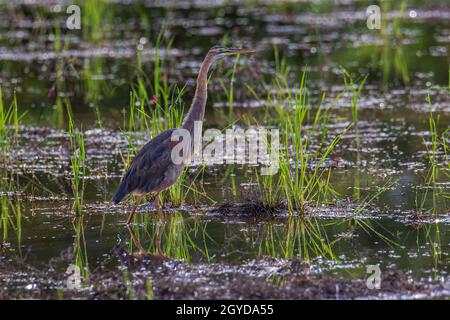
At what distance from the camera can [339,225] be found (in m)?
7.63

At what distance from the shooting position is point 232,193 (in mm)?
8672

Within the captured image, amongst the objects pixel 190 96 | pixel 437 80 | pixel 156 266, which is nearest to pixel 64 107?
pixel 190 96

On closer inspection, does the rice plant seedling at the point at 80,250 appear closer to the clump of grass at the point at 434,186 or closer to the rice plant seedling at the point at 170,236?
the rice plant seedling at the point at 170,236

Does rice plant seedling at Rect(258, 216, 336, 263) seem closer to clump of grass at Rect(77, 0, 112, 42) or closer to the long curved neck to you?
the long curved neck

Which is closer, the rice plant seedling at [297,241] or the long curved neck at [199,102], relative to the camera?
the rice plant seedling at [297,241]

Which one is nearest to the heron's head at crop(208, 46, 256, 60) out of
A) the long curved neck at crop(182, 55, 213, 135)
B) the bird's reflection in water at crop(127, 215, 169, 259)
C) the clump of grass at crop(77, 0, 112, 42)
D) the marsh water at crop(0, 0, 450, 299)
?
the long curved neck at crop(182, 55, 213, 135)

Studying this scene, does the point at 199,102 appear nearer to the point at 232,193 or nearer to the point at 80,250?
the point at 232,193

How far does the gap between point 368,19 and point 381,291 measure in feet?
41.2

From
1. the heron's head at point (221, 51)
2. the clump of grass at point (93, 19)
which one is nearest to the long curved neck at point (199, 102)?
the heron's head at point (221, 51)

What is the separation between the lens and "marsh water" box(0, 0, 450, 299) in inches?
253

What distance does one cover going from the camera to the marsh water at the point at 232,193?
6.42m

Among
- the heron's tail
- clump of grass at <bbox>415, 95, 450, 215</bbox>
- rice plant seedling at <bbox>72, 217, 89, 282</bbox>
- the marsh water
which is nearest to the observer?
the marsh water

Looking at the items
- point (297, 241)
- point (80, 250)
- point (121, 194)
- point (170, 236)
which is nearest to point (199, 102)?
point (121, 194)
